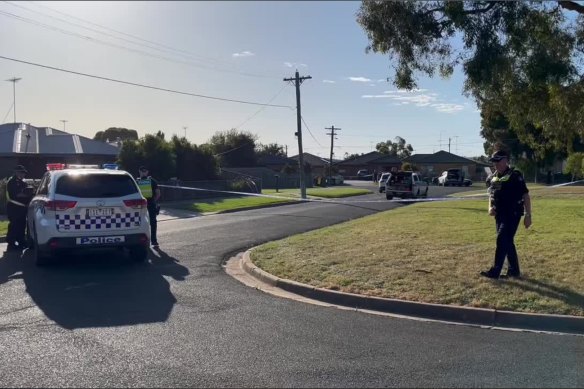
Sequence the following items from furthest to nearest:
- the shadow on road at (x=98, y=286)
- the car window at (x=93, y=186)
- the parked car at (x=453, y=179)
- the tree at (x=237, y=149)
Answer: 1. the tree at (x=237, y=149)
2. the parked car at (x=453, y=179)
3. the car window at (x=93, y=186)
4. the shadow on road at (x=98, y=286)

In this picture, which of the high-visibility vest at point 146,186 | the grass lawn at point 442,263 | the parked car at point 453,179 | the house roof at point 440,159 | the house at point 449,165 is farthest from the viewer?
the house roof at point 440,159

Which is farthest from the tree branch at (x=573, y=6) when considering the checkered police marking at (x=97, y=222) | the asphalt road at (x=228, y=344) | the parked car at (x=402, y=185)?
Result: the parked car at (x=402, y=185)

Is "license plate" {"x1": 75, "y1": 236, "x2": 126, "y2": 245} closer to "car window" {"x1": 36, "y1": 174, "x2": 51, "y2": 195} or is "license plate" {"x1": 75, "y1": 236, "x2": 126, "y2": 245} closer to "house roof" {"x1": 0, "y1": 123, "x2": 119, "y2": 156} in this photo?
"car window" {"x1": 36, "y1": 174, "x2": 51, "y2": 195}

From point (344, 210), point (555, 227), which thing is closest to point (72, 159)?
point (344, 210)

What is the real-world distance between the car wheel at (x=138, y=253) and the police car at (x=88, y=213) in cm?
2

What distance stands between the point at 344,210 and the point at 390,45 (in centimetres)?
1225

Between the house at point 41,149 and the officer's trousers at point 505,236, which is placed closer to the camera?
the officer's trousers at point 505,236

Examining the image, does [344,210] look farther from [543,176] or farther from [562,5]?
[543,176]

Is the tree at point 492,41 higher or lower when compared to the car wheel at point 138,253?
higher

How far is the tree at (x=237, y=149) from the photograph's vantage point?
80000mm

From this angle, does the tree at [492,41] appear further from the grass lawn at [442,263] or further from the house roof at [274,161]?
the house roof at [274,161]

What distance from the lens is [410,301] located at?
7.37 metres

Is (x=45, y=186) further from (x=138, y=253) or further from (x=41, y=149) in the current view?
(x=41, y=149)

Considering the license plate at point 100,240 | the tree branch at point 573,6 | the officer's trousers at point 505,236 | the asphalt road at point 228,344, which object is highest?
the tree branch at point 573,6
